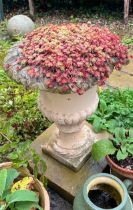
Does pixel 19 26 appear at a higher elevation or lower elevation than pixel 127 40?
higher

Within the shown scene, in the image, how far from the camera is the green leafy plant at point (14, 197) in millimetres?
1935

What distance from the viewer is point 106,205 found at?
2154 millimetres

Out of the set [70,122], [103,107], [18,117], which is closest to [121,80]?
[103,107]

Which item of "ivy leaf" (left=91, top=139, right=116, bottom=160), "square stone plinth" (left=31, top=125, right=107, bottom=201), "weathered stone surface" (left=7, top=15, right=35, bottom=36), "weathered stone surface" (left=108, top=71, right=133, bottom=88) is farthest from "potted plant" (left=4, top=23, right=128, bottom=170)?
"weathered stone surface" (left=7, top=15, right=35, bottom=36)

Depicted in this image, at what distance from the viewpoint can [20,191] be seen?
1964 mm

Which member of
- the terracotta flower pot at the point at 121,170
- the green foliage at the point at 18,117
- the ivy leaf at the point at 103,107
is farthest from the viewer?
the ivy leaf at the point at 103,107

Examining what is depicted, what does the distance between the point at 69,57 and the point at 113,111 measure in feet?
3.85

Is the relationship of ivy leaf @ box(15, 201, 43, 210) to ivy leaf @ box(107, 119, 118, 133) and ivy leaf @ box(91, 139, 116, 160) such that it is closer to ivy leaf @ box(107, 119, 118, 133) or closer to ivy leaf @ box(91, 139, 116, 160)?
ivy leaf @ box(91, 139, 116, 160)

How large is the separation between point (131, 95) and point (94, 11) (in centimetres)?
308

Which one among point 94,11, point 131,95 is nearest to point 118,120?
point 131,95

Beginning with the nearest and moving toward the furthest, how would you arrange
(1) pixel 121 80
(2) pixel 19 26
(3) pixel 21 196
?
(3) pixel 21 196 → (1) pixel 121 80 → (2) pixel 19 26

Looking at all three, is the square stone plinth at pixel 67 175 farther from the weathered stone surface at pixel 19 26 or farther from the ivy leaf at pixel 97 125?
the weathered stone surface at pixel 19 26

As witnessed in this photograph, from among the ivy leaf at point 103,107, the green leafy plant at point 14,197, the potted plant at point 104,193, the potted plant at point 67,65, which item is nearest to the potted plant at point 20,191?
the green leafy plant at point 14,197

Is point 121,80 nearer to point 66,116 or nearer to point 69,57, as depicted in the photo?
point 66,116
